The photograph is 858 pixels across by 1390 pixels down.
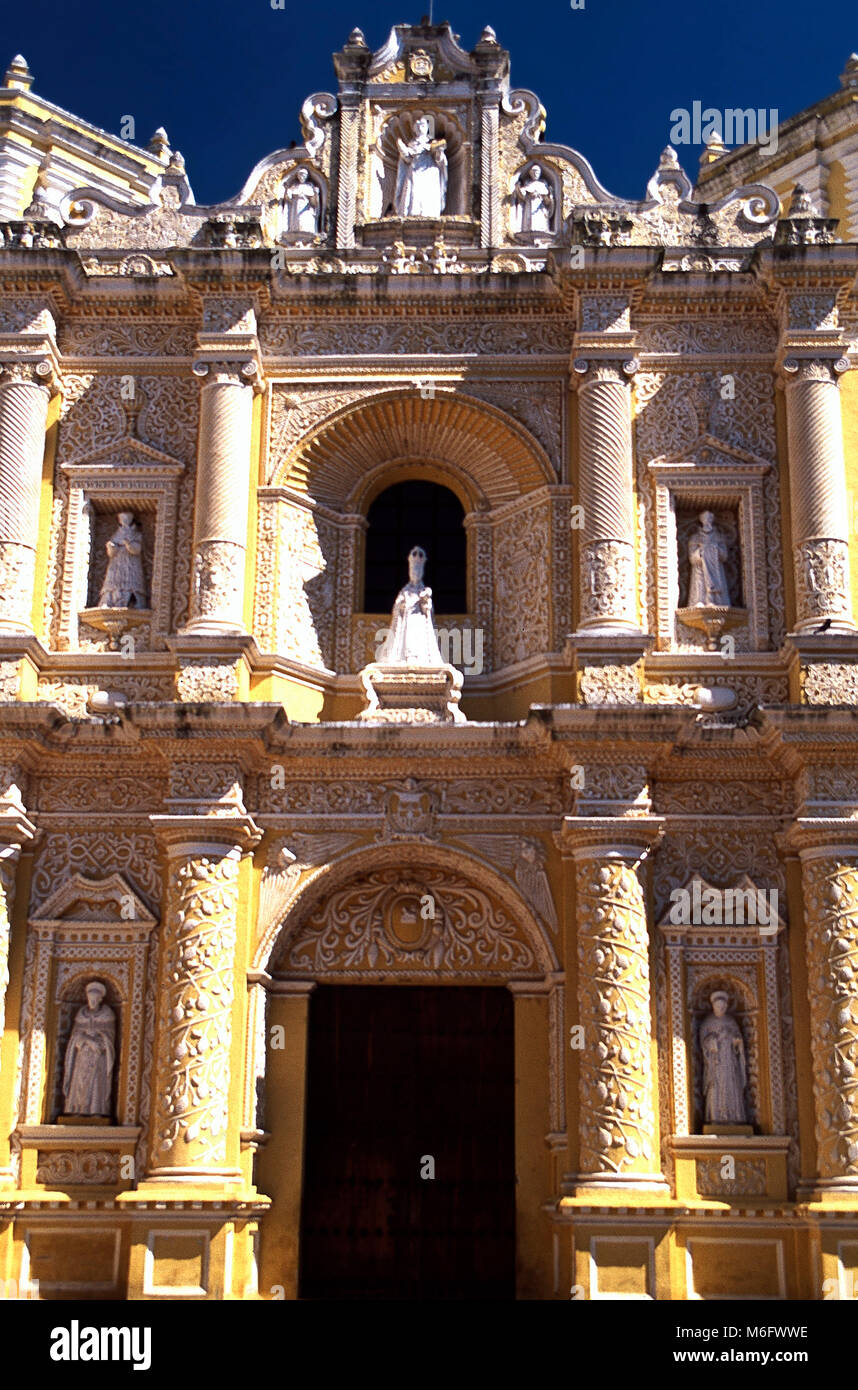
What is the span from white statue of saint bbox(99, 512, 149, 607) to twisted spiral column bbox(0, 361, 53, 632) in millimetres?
688

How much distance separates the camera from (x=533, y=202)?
16281mm

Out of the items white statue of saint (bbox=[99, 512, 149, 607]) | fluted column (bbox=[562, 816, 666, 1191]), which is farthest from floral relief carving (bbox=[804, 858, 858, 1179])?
white statue of saint (bbox=[99, 512, 149, 607])

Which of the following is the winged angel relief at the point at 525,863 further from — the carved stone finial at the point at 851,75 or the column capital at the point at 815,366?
the carved stone finial at the point at 851,75

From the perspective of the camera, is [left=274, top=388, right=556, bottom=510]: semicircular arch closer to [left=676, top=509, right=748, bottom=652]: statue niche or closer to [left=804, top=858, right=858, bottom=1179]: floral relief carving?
[left=676, top=509, right=748, bottom=652]: statue niche

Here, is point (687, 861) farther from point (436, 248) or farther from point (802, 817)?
point (436, 248)

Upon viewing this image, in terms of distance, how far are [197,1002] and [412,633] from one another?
3891 millimetres

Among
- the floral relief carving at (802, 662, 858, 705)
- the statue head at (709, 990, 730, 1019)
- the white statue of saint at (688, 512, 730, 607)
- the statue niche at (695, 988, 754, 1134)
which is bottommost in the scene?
the statue niche at (695, 988, 754, 1134)

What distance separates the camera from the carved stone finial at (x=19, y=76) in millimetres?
24188

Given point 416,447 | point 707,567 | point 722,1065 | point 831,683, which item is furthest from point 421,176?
point 722,1065

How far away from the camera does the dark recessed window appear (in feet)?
52.4

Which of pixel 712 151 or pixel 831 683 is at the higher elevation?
pixel 712 151

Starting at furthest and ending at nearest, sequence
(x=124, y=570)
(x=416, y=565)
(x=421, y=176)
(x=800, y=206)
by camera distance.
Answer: (x=421, y=176)
(x=800, y=206)
(x=416, y=565)
(x=124, y=570)

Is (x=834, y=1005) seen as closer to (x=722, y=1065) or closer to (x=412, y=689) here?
(x=722, y=1065)

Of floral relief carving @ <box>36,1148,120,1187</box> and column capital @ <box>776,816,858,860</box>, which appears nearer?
floral relief carving @ <box>36,1148,120,1187</box>
